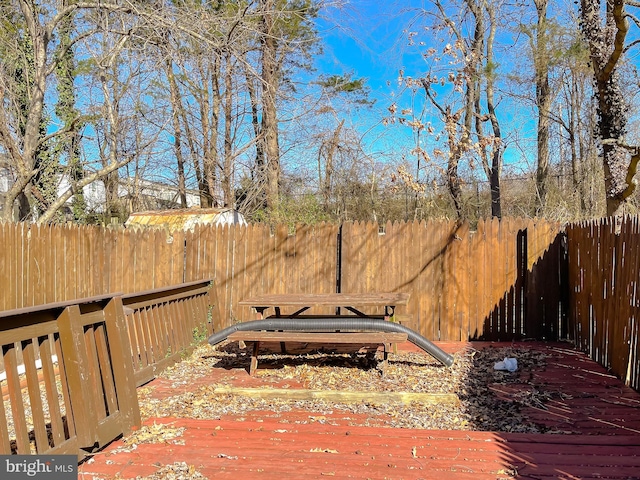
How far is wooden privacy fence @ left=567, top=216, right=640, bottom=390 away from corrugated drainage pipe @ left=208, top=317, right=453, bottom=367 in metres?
1.82

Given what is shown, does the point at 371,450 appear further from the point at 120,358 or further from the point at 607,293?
the point at 607,293

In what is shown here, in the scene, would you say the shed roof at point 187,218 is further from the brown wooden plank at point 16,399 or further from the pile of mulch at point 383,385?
the brown wooden plank at point 16,399

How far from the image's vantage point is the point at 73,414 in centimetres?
333

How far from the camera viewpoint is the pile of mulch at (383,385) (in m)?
4.46

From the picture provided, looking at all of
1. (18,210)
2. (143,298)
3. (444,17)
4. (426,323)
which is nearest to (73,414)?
(143,298)

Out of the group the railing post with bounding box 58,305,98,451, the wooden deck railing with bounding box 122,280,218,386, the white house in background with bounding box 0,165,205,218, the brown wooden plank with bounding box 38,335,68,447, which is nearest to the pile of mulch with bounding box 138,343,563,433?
the wooden deck railing with bounding box 122,280,218,386

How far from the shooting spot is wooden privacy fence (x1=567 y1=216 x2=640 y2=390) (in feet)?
16.6

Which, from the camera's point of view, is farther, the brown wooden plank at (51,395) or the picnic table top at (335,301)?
the picnic table top at (335,301)

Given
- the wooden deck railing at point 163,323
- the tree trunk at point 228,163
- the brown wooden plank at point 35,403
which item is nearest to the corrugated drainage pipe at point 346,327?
the wooden deck railing at point 163,323

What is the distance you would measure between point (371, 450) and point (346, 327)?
2432mm

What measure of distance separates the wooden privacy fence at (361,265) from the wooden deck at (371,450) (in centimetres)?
345

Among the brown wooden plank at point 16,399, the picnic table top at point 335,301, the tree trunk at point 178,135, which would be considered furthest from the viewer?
the tree trunk at point 178,135

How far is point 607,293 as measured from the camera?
5.84m

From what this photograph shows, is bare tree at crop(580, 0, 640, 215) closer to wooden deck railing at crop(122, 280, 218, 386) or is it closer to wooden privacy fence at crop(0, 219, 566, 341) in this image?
wooden privacy fence at crop(0, 219, 566, 341)
